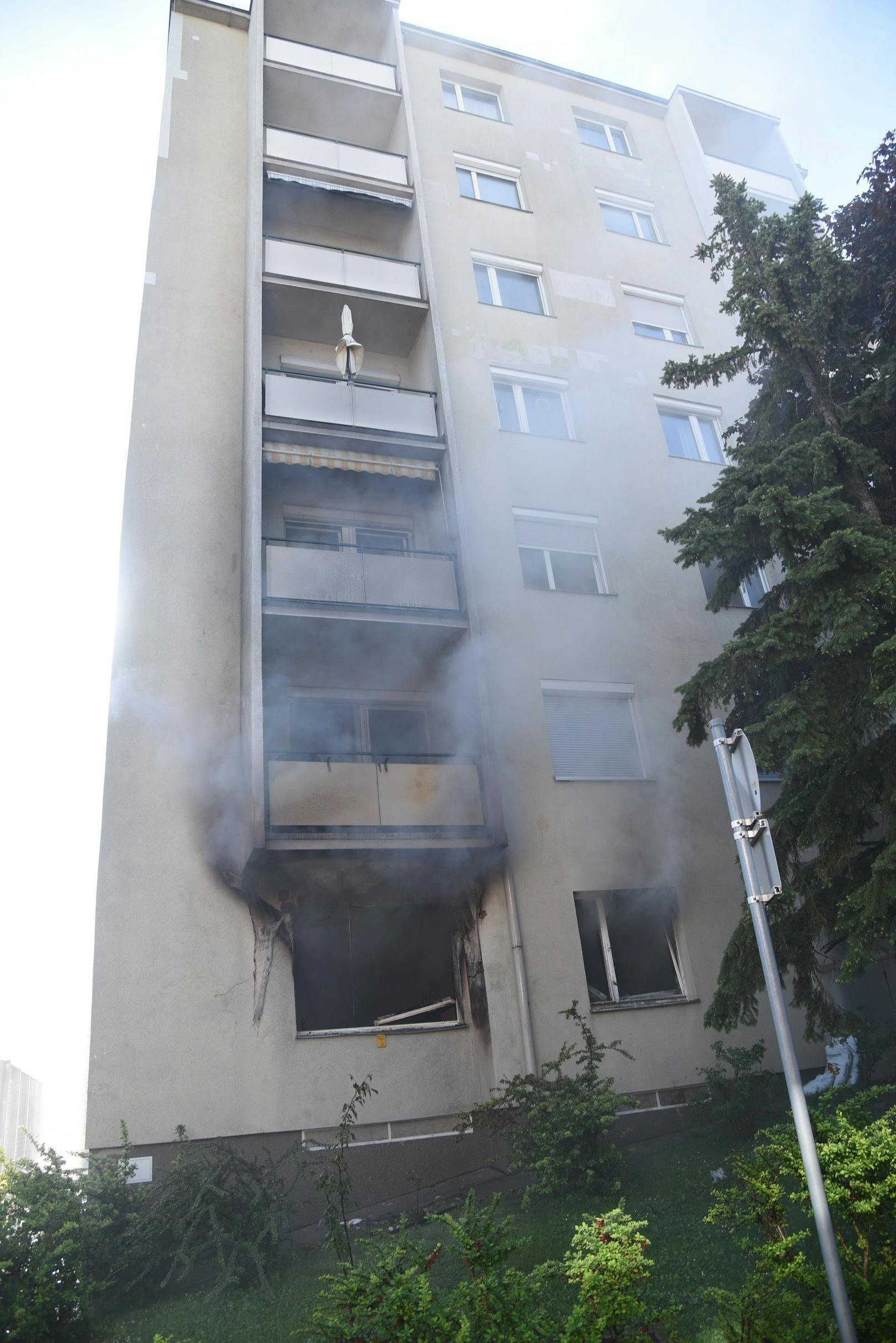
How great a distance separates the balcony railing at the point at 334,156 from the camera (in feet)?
49.1

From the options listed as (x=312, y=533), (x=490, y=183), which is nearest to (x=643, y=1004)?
(x=312, y=533)

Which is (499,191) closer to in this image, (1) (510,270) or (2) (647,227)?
(1) (510,270)

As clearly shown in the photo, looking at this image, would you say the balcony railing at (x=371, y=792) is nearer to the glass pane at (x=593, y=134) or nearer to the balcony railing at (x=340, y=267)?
the balcony railing at (x=340, y=267)

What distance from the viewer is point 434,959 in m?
Answer: 11.2

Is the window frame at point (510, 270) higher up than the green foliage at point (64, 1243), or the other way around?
the window frame at point (510, 270)

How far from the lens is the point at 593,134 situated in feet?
65.5

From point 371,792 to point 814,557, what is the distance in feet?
17.3

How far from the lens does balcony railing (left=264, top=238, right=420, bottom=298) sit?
13859mm

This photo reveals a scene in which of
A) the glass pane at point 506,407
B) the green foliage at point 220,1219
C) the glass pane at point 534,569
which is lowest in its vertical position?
the green foliage at point 220,1219

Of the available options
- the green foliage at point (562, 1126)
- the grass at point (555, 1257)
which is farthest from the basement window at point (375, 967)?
Answer: the grass at point (555, 1257)

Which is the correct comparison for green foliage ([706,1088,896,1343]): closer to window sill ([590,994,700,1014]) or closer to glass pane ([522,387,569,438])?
window sill ([590,994,700,1014])

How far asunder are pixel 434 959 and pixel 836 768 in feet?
18.2

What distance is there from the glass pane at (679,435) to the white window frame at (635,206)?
4.74 metres

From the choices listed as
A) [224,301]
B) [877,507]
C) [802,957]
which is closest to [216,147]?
[224,301]
